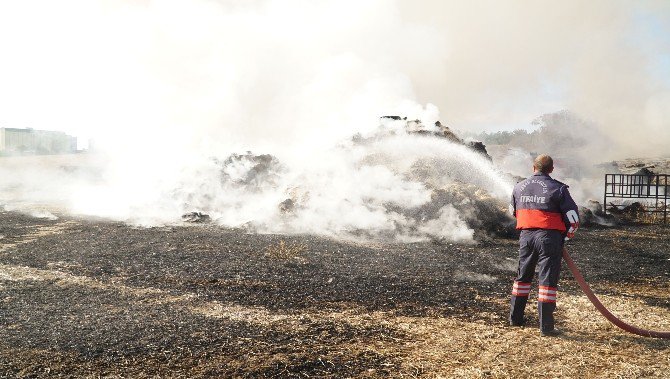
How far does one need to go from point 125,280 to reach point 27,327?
2305 millimetres

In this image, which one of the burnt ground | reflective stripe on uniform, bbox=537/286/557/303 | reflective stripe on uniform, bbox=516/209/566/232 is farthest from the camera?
reflective stripe on uniform, bbox=516/209/566/232

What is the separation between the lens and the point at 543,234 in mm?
5387

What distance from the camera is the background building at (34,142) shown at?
4584cm

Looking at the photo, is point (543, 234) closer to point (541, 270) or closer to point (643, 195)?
point (541, 270)

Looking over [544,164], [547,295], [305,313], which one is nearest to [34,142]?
[305,313]

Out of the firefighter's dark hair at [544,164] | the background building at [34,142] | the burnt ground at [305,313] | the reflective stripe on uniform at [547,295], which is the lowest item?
the burnt ground at [305,313]

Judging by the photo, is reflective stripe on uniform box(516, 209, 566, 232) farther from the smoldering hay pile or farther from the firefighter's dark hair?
the smoldering hay pile

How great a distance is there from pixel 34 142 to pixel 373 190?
46.4 m

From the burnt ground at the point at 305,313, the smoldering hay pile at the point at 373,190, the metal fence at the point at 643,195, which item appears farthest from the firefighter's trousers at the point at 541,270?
the metal fence at the point at 643,195

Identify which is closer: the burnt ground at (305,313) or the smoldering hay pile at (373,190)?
the burnt ground at (305,313)

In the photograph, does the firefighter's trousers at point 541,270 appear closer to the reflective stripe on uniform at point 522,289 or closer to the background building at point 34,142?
the reflective stripe on uniform at point 522,289

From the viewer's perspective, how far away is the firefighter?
525 cm

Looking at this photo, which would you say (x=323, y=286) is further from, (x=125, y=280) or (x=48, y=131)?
(x=48, y=131)

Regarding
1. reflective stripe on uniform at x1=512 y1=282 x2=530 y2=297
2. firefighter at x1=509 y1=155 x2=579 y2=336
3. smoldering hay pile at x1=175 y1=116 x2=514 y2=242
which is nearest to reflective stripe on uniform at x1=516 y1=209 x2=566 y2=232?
firefighter at x1=509 y1=155 x2=579 y2=336
